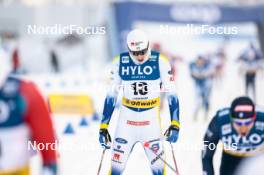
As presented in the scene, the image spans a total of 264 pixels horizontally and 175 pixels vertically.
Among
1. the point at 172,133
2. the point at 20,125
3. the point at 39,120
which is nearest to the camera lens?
the point at 39,120

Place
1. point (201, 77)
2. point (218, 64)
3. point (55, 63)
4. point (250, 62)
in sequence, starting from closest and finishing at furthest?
point (250, 62), point (201, 77), point (218, 64), point (55, 63)

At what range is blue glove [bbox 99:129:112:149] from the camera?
3736 millimetres

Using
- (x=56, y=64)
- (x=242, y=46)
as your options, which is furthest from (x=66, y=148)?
(x=56, y=64)

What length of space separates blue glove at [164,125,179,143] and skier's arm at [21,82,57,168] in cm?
126

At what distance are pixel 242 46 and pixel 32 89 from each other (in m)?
4.66

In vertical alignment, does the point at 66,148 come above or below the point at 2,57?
below

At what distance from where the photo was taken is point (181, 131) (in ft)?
13.1

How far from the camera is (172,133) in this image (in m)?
3.67

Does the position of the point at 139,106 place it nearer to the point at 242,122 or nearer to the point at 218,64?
the point at 242,122

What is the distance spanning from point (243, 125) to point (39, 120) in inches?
67.7

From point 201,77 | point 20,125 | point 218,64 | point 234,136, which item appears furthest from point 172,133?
point 218,64

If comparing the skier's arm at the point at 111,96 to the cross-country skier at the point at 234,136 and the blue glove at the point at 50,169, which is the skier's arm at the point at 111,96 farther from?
the blue glove at the point at 50,169

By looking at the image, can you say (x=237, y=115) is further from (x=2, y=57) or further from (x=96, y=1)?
(x=96, y=1)

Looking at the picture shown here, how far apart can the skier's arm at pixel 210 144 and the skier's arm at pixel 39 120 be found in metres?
1.44
